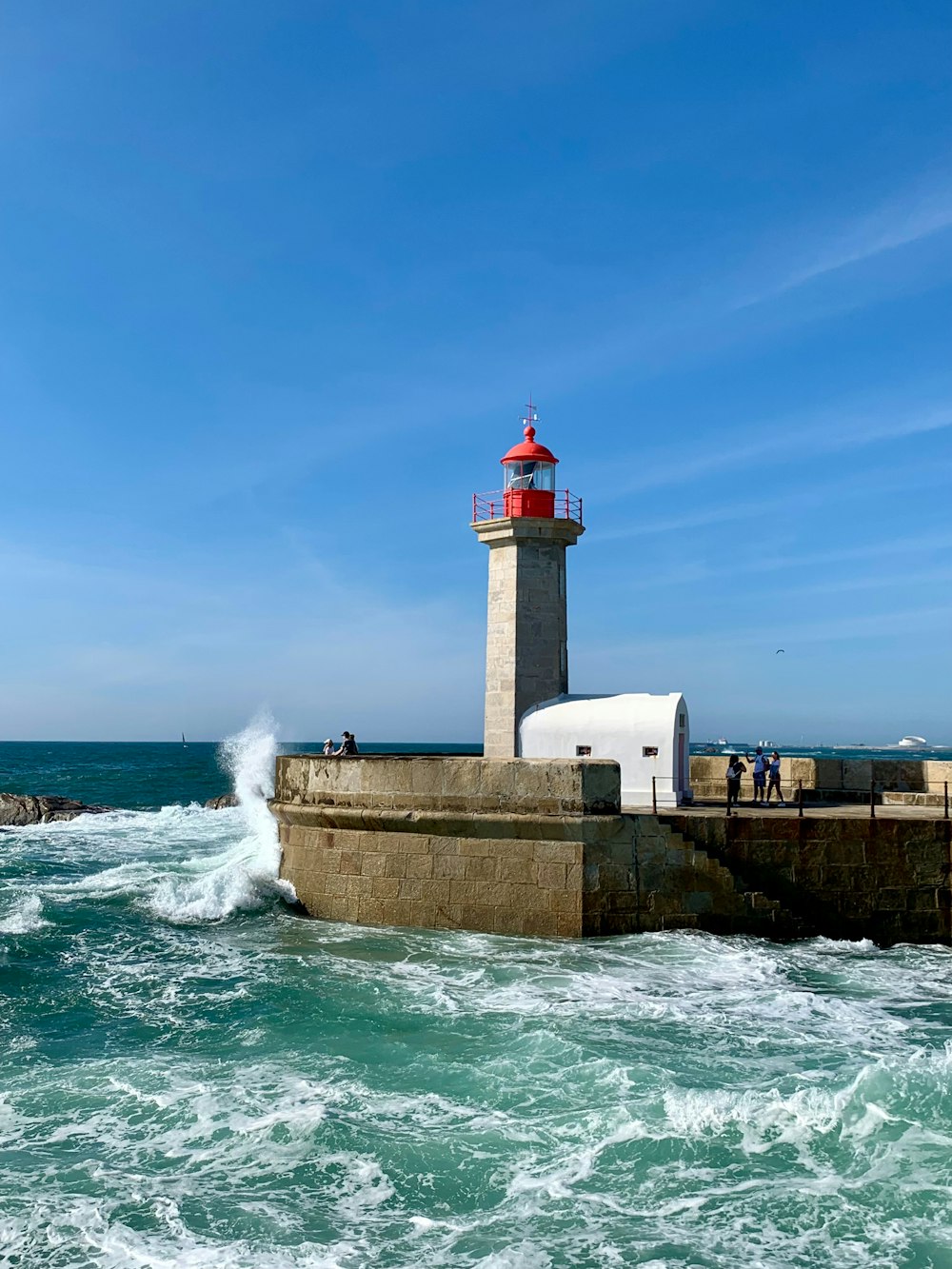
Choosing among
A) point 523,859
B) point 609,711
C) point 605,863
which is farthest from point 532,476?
point 605,863

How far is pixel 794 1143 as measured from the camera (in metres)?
5.84

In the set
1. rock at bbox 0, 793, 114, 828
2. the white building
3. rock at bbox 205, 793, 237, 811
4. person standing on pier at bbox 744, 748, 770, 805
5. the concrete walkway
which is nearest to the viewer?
the concrete walkway

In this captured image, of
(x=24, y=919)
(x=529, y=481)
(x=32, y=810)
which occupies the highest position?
(x=529, y=481)

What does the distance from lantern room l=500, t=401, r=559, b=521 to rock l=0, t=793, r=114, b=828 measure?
65.9ft

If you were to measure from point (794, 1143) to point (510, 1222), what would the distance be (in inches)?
75.6

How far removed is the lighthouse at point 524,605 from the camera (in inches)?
575

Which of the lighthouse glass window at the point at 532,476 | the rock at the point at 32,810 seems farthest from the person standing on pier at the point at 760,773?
the rock at the point at 32,810

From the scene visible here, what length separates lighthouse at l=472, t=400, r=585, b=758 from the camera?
1460 centimetres

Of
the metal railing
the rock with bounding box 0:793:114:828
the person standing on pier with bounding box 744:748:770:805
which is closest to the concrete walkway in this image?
the metal railing

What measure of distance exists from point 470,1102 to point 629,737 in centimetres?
700

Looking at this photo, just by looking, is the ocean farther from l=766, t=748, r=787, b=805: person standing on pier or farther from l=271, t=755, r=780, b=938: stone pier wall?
l=766, t=748, r=787, b=805: person standing on pier

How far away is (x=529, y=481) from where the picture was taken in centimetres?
1521

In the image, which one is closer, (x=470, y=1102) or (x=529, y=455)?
(x=470, y=1102)

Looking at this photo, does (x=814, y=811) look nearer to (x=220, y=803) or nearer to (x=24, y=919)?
(x=24, y=919)
